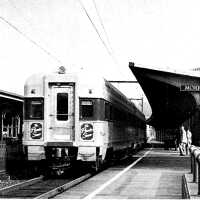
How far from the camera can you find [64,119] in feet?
50.5

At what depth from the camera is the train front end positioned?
15.2 m

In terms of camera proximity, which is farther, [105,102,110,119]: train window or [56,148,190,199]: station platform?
[105,102,110,119]: train window

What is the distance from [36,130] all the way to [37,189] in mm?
3294

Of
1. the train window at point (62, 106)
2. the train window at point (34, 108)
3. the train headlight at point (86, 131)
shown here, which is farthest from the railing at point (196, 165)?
the train window at point (34, 108)

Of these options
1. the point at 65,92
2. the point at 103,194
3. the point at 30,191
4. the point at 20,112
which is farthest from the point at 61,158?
the point at 20,112

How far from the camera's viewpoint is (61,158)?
1525cm

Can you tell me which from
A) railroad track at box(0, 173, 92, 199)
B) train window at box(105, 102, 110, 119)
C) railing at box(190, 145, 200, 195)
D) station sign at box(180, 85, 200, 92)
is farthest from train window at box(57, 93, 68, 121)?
station sign at box(180, 85, 200, 92)

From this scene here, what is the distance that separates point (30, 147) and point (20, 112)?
531 centimetres

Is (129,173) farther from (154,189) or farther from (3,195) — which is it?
(3,195)

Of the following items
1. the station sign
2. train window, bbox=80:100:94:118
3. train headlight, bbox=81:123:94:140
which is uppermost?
the station sign

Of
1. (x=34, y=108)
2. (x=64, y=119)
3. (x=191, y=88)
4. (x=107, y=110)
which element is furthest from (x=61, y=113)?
(x=191, y=88)

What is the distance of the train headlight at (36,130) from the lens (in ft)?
50.3

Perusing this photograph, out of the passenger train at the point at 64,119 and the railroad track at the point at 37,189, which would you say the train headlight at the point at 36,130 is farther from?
the railroad track at the point at 37,189

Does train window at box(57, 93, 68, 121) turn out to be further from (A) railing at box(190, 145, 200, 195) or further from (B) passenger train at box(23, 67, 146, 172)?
(A) railing at box(190, 145, 200, 195)
